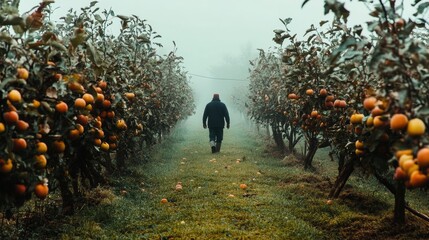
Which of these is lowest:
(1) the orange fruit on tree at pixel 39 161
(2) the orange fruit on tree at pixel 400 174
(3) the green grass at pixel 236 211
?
(3) the green grass at pixel 236 211

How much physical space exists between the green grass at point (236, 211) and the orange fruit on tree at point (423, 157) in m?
3.06

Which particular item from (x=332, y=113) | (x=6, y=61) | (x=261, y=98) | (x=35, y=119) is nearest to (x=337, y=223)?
(x=332, y=113)

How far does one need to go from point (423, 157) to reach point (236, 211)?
14.1ft

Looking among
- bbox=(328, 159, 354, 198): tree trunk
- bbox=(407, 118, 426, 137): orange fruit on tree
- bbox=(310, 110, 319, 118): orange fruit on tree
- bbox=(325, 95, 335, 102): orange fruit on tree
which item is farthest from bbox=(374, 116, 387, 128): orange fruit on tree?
bbox=(310, 110, 319, 118): orange fruit on tree

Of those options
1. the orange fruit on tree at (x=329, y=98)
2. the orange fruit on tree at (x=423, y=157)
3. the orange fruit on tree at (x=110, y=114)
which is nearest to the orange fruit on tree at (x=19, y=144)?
the orange fruit on tree at (x=110, y=114)

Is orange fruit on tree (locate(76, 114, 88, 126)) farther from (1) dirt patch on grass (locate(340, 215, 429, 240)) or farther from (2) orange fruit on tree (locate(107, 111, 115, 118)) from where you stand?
(1) dirt patch on grass (locate(340, 215, 429, 240))

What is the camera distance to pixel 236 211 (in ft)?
20.7

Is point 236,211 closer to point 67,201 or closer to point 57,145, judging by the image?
point 67,201

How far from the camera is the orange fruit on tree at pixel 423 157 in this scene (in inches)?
87.4

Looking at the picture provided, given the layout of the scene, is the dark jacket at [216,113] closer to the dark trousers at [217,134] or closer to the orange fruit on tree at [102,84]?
the dark trousers at [217,134]

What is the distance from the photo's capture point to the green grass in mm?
5180

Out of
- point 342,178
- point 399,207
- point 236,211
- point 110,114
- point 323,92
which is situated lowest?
point 236,211

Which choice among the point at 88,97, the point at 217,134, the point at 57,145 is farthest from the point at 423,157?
the point at 217,134

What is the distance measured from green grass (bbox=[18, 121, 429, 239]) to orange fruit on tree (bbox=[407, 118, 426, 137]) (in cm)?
301
